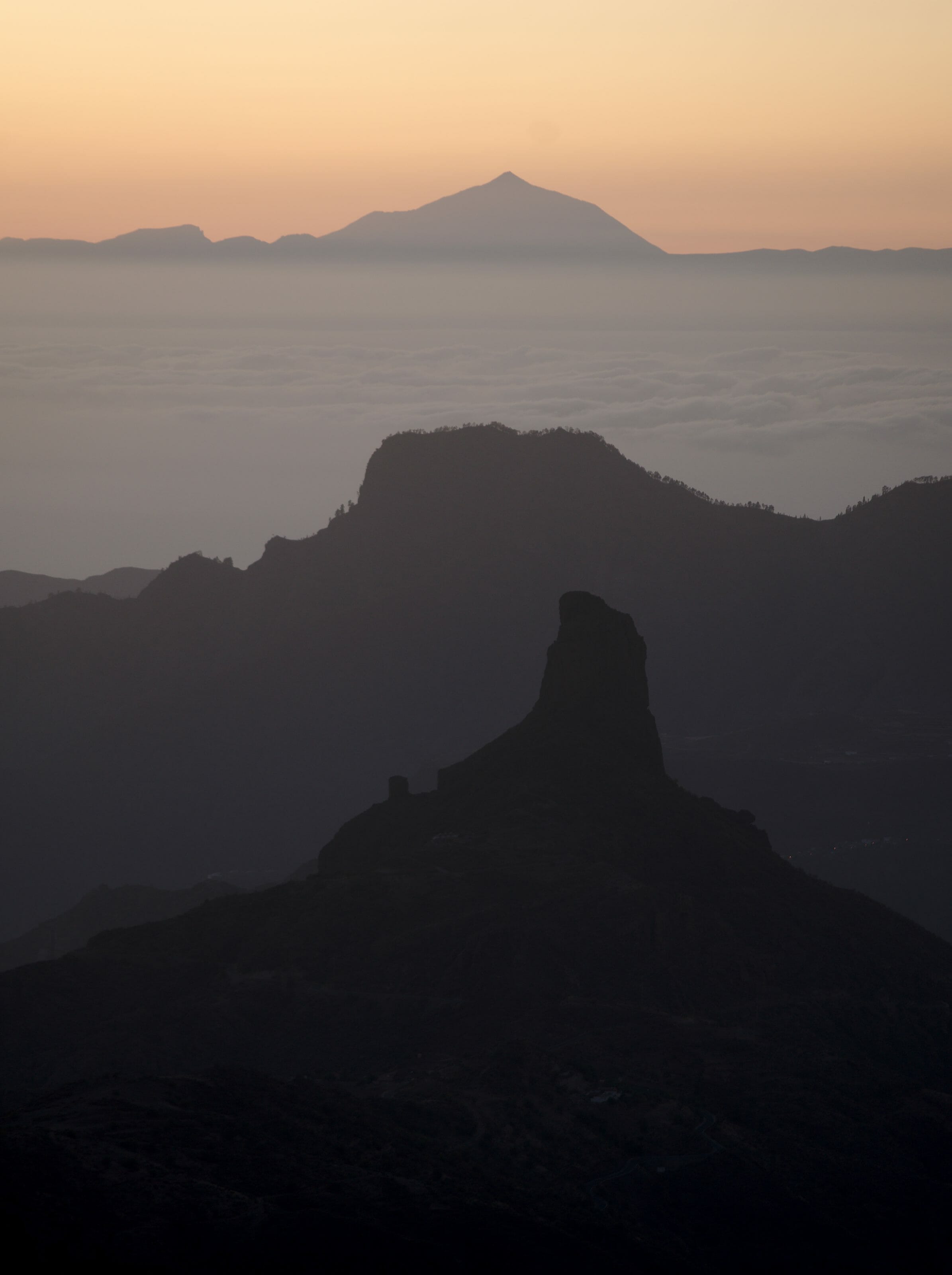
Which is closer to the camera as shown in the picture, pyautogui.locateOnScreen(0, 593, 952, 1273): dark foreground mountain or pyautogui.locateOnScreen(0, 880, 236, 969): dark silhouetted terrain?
pyautogui.locateOnScreen(0, 593, 952, 1273): dark foreground mountain

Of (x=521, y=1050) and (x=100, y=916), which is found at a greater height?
(x=521, y=1050)

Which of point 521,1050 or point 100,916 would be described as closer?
point 521,1050

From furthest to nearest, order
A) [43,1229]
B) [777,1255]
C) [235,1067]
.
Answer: [235,1067] < [777,1255] < [43,1229]

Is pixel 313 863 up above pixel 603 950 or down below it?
below

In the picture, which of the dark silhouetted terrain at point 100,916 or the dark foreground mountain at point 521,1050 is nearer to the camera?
the dark foreground mountain at point 521,1050

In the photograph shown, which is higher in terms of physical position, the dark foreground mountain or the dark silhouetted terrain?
the dark foreground mountain

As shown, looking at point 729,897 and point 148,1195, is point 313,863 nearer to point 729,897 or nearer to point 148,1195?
point 729,897

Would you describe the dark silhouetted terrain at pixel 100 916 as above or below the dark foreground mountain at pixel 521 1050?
below

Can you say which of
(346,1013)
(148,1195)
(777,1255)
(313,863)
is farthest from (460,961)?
(313,863)
